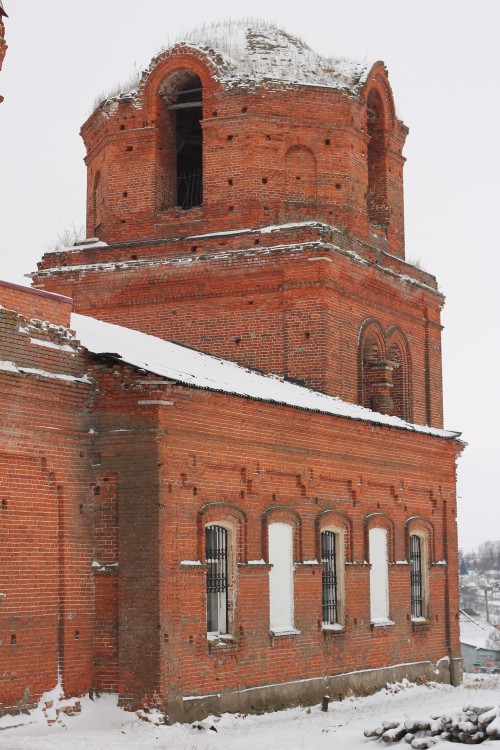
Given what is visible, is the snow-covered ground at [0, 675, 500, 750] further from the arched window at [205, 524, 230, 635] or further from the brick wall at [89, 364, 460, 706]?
the arched window at [205, 524, 230, 635]

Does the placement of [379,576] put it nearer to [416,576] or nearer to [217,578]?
[416,576]

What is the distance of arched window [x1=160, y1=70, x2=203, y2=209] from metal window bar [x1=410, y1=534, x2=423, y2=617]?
311 inches

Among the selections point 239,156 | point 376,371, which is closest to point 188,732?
point 376,371

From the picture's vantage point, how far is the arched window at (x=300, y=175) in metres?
23.8

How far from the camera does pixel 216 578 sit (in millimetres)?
16953

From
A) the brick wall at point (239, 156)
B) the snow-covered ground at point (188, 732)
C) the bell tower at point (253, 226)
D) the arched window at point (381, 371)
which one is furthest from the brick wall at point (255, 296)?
the snow-covered ground at point (188, 732)

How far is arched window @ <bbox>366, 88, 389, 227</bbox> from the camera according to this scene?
25.7m

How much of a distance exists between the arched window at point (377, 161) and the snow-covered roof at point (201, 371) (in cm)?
503

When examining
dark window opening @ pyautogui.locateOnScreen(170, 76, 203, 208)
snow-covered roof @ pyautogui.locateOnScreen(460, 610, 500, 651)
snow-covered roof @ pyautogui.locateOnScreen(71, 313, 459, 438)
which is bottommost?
snow-covered roof @ pyautogui.locateOnScreen(460, 610, 500, 651)

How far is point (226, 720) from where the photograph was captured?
52.9 feet

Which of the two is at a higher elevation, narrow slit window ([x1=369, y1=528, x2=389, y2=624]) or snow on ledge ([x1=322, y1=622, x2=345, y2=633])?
narrow slit window ([x1=369, y1=528, x2=389, y2=624])

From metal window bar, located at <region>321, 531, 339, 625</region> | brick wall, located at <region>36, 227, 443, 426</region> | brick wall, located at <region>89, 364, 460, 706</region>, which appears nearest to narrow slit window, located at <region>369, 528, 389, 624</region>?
brick wall, located at <region>89, 364, 460, 706</region>

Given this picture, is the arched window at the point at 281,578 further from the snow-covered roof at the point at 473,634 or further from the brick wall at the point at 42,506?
the snow-covered roof at the point at 473,634

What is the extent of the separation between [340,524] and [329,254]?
5227mm
